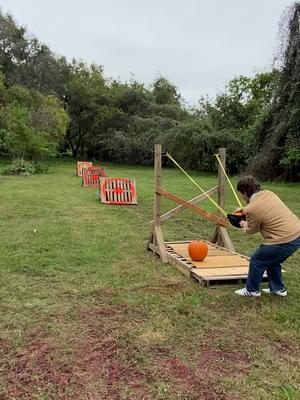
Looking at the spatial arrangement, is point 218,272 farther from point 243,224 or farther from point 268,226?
point 268,226

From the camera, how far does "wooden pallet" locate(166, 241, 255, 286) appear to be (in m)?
4.92

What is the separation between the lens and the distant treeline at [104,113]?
79.3 feet

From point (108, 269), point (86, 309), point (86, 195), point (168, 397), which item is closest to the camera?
point (168, 397)

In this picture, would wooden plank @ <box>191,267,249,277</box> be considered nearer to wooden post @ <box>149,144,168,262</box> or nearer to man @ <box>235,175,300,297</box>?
man @ <box>235,175,300,297</box>

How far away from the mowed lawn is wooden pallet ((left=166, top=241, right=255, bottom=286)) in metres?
0.13

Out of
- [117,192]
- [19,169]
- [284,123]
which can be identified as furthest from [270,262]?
[19,169]

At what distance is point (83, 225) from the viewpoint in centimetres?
834

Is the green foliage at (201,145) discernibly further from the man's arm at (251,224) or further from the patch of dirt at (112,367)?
the patch of dirt at (112,367)

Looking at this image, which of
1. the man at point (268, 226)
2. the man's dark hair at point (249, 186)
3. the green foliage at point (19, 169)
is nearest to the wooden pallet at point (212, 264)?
the man at point (268, 226)

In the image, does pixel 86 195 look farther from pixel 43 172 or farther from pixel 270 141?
pixel 43 172

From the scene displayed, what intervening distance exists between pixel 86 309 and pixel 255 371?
1.75m

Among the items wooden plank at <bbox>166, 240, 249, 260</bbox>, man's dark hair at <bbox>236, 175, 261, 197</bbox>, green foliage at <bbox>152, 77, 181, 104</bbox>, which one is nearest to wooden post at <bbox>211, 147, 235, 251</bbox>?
wooden plank at <bbox>166, 240, 249, 260</bbox>

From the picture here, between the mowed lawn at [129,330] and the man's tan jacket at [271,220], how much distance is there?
715 millimetres

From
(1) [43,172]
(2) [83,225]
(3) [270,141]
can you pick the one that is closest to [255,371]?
(2) [83,225]
